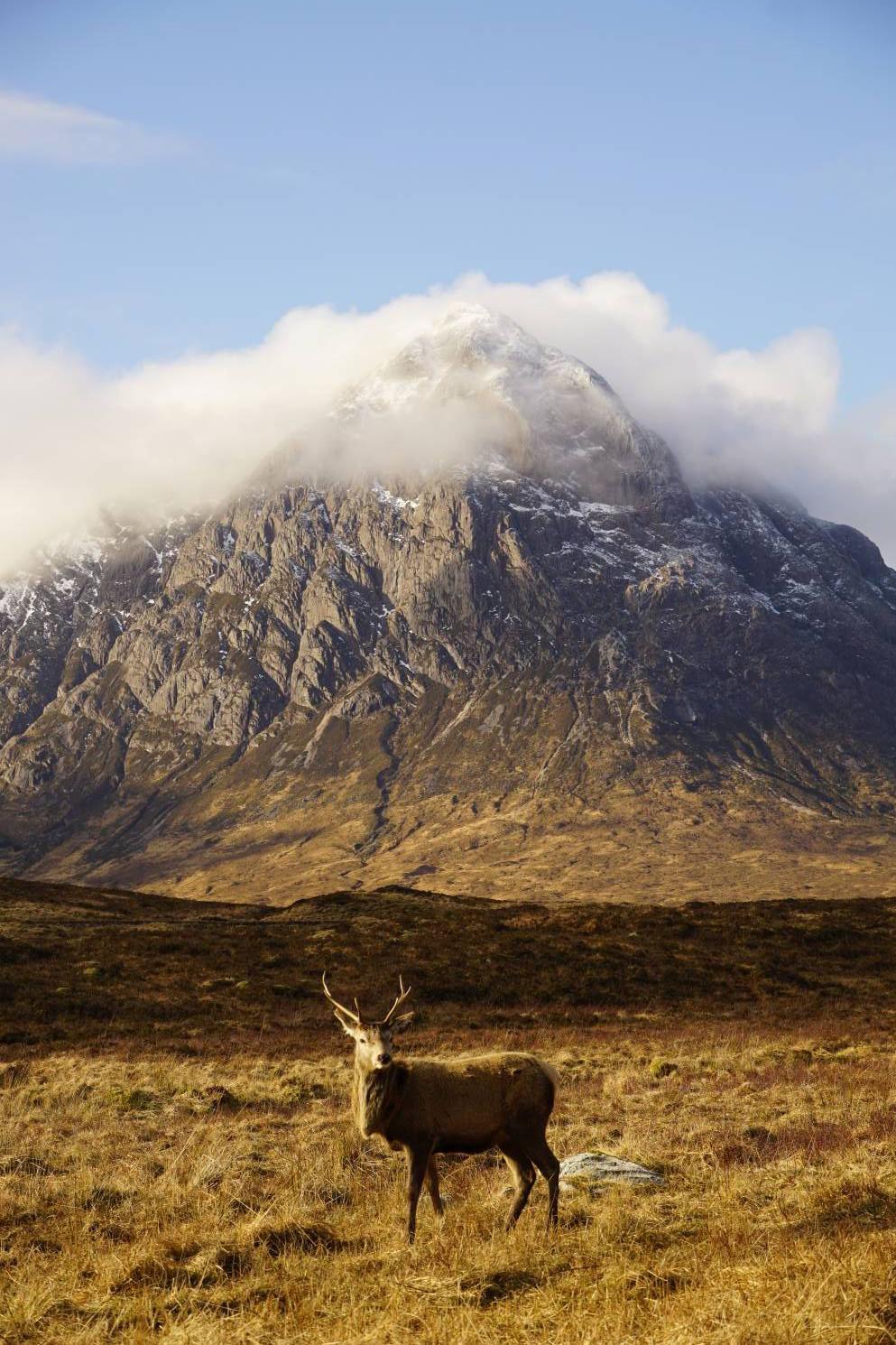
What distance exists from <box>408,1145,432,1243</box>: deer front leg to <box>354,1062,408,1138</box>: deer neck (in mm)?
442

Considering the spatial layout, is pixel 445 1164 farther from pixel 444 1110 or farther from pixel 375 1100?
pixel 375 1100

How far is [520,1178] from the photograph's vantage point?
11.1 m

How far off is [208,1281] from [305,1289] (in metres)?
1.16

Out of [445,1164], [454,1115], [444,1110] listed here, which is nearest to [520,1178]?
[454,1115]

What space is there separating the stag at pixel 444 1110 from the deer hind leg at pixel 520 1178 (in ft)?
0.04

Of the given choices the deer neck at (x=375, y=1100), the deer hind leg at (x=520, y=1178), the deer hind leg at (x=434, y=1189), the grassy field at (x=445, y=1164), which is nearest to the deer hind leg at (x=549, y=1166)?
the deer hind leg at (x=520, y=1178)

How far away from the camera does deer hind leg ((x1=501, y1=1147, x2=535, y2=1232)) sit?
34.8ft

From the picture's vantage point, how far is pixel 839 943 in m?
54.8

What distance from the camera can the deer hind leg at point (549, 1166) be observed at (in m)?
10.7

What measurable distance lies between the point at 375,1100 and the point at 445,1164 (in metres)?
5.21

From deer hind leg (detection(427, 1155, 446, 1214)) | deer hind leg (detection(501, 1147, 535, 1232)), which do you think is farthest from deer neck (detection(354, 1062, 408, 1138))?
deer hind leg (detection(501, 1147, 535, 1232))

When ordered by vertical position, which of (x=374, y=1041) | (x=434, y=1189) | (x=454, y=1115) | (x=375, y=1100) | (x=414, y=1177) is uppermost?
(x=374, y=1041)

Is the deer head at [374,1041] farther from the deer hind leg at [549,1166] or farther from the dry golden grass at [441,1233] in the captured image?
the deer hind leg at [549,1166]

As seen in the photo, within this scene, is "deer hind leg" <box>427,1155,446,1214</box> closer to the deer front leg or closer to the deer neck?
the deer front leg
